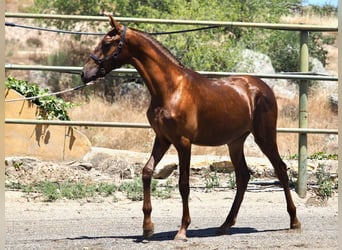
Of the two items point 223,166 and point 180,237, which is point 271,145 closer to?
point 180,237

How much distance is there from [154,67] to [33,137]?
3301 millimetres

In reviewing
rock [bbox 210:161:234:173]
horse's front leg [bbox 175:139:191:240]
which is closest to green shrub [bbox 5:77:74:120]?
rock [bbox 210:161:234:173]

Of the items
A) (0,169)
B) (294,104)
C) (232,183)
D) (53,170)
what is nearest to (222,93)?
(232,183)

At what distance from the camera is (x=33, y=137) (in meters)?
9.27

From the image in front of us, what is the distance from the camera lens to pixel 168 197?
8469 millimetres

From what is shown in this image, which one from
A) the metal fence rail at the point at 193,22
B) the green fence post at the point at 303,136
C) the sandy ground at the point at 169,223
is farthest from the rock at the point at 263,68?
the sandy ground at the point at 169,223

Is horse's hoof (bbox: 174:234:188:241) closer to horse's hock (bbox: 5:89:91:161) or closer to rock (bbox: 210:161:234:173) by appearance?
rock (bbox: 210:161:234:173)

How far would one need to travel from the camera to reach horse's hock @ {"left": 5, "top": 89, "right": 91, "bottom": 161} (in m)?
9.20

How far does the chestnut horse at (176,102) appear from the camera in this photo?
249 inches

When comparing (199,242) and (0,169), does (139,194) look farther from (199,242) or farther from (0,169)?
(0,169)

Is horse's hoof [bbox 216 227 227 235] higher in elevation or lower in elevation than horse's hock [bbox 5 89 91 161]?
lower

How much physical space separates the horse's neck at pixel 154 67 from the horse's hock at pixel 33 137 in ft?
10.2

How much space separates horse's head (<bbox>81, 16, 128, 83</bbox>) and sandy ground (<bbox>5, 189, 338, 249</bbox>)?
4.80 ft

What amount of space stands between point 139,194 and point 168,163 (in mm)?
1030
